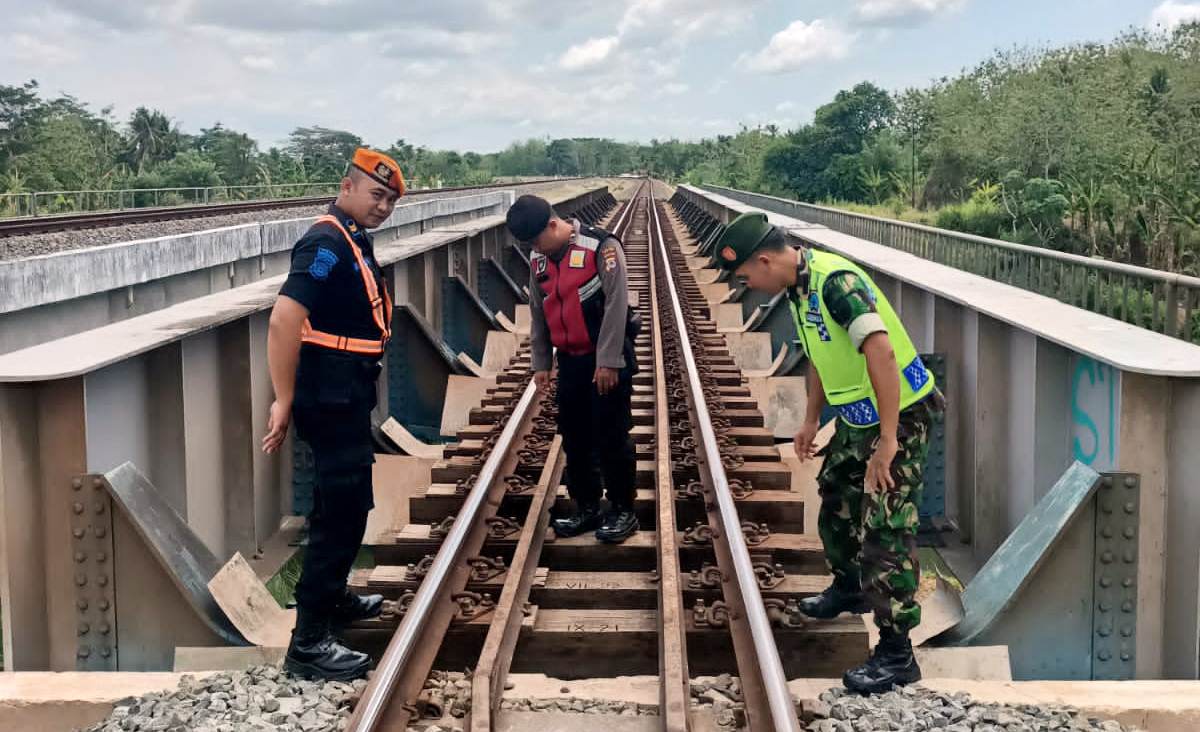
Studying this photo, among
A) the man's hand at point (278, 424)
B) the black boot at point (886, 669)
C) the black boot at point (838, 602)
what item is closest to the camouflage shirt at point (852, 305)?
the black boot at point (886, 669)

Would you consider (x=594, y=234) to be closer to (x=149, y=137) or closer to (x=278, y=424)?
(x=278, y=424)

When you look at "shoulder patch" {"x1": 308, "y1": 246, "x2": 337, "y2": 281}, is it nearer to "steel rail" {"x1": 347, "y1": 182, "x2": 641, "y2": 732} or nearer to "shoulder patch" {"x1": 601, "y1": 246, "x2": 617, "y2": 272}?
"steel rail" {"x1": 347, "y1": 182, "x2": 641, "y2": 732}

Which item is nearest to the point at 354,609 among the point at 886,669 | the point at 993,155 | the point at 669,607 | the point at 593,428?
the point at 669,607

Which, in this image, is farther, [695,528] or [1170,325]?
[1170,325]

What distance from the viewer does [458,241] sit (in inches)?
578

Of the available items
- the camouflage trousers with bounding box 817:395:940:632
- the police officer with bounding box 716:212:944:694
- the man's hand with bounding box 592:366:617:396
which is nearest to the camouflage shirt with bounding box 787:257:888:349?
the police officer with bounding box 716:212:944:694

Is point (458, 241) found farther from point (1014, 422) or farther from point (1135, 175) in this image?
point (1135, 175)

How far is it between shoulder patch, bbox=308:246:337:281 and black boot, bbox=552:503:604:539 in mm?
2173

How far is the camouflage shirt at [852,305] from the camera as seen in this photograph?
4098 mm

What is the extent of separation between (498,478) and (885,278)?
4.88m

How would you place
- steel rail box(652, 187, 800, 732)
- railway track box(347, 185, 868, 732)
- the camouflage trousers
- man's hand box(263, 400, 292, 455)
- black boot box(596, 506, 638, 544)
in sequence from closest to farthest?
steel rail box(652, 187, 800, 732)
railway track box(347, 185, 868, 732)
man's hand box(263, 400, 292, 455)
the camouflage trousers
black boot box(596, 506, 638, 544)

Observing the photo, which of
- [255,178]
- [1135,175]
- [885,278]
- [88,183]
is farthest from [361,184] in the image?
[255,178]

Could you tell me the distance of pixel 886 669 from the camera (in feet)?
13.7

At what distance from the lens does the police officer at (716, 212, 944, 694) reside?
4172 millimetres
